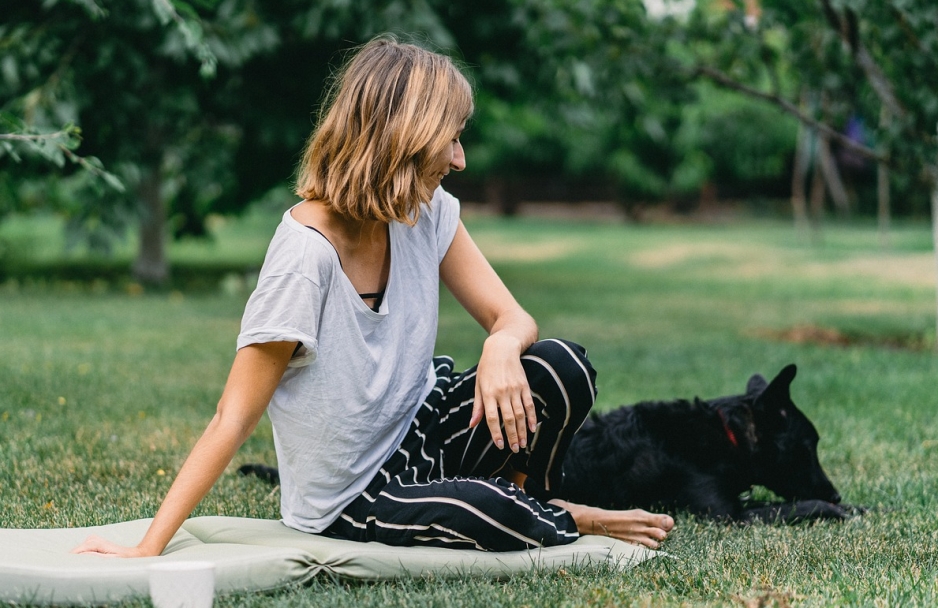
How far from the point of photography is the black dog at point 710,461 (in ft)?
12.3

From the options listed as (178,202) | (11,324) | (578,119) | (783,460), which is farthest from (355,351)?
(178,202)

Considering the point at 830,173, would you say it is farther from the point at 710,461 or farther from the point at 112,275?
the point at 710,461

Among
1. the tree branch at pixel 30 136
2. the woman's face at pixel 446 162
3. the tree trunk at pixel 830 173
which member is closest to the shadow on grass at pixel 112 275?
the tree branch at pixel 30 136

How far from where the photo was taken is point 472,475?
322 centimetres

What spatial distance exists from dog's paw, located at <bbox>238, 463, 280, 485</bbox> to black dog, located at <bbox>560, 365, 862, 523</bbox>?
1.09 meters

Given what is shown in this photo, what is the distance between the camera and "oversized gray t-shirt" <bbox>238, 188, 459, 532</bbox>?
2.77m

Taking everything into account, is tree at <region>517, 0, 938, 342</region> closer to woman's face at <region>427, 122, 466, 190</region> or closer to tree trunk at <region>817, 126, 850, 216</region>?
woman's face at <region>427, 122, 466, 190</region>

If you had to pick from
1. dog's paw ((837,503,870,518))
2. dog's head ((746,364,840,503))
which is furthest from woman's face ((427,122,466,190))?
dog's paw ((837,503,870,518))

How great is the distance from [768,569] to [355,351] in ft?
4.27

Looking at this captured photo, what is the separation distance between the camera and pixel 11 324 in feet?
28.9

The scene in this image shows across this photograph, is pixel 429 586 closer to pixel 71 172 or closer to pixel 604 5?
pixel 604 5

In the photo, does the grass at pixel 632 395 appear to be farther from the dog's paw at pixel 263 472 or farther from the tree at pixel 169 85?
the tree at pixel 169 85

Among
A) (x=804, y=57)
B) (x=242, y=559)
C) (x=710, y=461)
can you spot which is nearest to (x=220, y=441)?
(x=242, y=559)

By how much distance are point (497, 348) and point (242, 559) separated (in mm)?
885
